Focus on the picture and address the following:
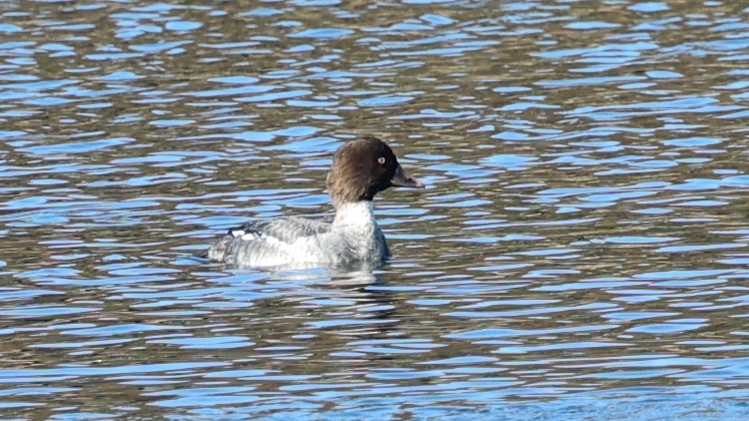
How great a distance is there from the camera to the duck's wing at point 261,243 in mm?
17641

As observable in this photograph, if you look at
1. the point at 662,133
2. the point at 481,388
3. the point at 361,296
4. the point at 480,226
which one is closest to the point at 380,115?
the point at 662,133

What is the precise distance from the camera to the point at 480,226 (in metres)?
18.1

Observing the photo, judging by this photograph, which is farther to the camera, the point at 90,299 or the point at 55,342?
the point at 90,299

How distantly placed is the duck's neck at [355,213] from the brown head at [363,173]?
0.15ft

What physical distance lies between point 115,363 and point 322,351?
53.7 inches

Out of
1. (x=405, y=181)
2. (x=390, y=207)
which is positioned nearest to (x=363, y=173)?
(x=405, y=181)

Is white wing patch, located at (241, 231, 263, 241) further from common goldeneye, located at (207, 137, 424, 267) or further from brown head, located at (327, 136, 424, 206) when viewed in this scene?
brown head, located at (327, 136, 424, 206)

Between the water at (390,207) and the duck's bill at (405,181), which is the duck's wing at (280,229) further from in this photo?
the duck's bill at (405,181)

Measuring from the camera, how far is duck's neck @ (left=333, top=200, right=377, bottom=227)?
60.4 feet

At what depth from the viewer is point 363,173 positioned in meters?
18.9

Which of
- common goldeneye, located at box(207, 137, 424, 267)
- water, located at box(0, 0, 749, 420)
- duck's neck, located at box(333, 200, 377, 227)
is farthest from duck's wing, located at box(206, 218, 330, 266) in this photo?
duck's neck, located at box(333, 200, 377, 227)

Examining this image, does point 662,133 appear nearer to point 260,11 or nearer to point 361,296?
point 361,296

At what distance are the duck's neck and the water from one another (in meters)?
0.36

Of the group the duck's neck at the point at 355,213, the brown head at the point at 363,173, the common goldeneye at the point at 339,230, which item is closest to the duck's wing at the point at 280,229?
the common goldeneye at the point at 339,230
